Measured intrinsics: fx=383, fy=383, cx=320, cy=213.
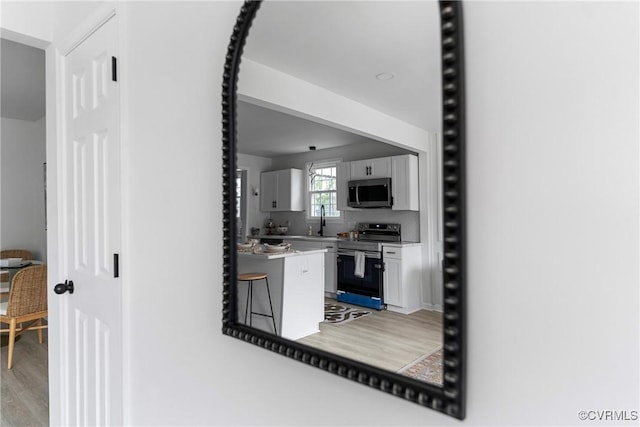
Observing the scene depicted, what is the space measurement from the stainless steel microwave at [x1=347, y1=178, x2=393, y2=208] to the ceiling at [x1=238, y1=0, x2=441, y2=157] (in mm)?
103

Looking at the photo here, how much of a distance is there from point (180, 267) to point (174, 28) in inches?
31.3

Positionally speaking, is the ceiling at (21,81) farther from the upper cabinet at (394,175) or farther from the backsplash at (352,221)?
the upper cabinet at (394,175)

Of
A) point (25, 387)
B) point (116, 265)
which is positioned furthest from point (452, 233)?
point (25, 387)

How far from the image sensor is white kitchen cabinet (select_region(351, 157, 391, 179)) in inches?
32.9

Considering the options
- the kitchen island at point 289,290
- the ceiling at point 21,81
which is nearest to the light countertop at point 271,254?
the kitchen island at point 289,290

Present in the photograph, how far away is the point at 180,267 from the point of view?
1.25 m

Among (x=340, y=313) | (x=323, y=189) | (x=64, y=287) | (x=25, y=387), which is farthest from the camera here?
(x=25, y=387)

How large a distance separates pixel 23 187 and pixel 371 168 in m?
5.47

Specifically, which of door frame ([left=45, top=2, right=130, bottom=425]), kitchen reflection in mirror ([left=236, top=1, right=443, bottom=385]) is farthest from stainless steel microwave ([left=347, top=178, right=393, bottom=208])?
door frame ([left=45, top=2, right=130, bottom=425])

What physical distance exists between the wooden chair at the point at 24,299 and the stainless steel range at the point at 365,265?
3.52 m

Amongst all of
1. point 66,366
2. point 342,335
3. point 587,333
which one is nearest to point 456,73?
point 587,333

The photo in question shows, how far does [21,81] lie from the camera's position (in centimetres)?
356

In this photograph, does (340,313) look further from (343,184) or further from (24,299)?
(24,299)

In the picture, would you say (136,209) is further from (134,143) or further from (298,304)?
(298,304)
